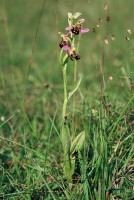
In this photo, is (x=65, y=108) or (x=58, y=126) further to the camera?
(x=58, y=126)

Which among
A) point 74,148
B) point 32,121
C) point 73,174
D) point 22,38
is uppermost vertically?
point 22,38

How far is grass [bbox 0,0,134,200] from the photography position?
1832 millimetres

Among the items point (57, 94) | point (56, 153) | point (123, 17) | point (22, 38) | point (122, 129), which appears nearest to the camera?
point (122, 129)

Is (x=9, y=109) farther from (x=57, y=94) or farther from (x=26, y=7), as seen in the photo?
(x=26, y=7)

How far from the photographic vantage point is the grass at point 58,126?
1832 millimetres

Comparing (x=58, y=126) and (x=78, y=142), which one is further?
(x=58, y=126)

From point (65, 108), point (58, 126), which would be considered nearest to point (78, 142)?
point (65, 108)

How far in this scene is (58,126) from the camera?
2.60 meters

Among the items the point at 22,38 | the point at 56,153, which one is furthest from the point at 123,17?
the point at 56,153

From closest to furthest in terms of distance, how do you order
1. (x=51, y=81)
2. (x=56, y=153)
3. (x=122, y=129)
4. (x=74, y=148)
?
(x=74, y=148), (x=122, y=129), (x=56, y=153), (x=51, y=81)

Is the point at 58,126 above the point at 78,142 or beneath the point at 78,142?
above

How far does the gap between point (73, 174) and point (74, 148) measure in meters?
0.18

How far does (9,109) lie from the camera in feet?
9.38

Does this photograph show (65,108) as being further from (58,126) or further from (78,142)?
(58,126)
